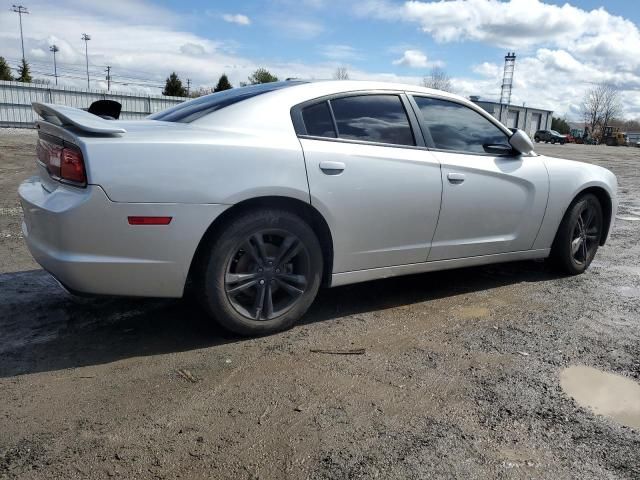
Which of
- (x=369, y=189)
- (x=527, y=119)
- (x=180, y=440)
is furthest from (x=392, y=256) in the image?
(x=527, y=119)

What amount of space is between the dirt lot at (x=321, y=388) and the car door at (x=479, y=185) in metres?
0.49

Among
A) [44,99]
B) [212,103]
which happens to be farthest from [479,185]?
[44,99]

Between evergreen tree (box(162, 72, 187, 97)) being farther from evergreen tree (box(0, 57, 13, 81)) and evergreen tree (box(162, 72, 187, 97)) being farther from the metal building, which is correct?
the metal building

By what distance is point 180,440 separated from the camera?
90.2 inches

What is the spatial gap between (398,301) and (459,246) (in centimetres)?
63

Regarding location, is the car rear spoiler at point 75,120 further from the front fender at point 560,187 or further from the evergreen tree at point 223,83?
the evergreen tree at point 223,83

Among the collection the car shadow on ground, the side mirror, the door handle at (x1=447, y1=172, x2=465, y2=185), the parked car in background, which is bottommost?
the car shadow on ground

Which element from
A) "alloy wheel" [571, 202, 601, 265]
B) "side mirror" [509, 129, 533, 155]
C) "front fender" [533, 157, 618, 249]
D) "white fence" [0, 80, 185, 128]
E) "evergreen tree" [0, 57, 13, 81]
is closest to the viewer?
"side mirror" [509, 129, 533, 155]

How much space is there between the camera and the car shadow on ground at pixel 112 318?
10.1ft

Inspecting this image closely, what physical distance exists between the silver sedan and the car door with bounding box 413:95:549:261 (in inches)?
0.5

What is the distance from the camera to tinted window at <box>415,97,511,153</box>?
402 centimetres

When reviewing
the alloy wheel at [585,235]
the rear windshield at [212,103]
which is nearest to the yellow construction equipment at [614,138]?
the alloy wheel at [585,235]

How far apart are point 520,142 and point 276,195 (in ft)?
7.39

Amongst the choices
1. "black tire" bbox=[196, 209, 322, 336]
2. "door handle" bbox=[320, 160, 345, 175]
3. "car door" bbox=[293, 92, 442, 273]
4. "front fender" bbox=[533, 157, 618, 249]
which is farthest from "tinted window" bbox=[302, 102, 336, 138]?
"front fender" bbox=[533, 157, 618, 249]
